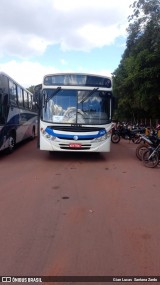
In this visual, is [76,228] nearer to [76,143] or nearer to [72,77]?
[76,143]

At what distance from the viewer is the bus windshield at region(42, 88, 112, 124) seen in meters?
11.6

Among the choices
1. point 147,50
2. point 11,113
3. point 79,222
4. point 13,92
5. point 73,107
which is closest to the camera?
point 79,222

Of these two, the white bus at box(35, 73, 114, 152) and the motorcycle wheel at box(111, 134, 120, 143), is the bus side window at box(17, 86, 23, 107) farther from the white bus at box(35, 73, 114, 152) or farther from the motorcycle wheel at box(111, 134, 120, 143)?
the motorcycle wheel at box(111, 134, 120, 143)

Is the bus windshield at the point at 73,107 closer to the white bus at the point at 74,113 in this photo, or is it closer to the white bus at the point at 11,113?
the white bus at the point at 74,113

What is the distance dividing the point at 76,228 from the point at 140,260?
4.33 ft

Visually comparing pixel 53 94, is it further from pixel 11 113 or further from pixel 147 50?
pixel 147 50

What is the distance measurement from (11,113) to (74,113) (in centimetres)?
346

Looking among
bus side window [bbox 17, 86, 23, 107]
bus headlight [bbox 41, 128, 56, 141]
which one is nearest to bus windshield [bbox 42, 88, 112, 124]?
bus headlight [bbox 41, 128, 56, 141]

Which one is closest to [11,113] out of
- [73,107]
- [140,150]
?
[73,107]

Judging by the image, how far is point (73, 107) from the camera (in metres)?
11.7

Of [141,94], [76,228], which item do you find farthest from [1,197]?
[141,94]

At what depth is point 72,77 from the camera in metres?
11.9

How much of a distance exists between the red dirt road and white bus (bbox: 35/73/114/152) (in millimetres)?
1762

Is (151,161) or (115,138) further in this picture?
(115,138)
